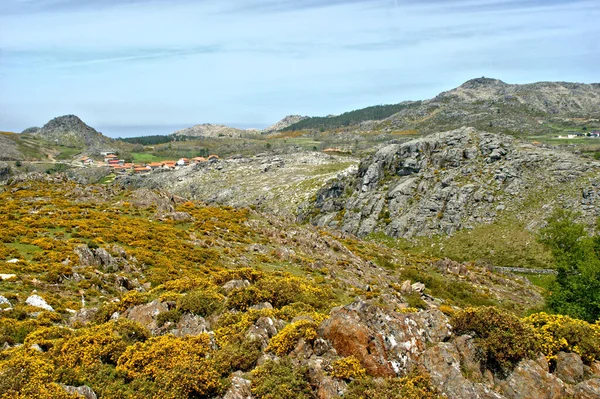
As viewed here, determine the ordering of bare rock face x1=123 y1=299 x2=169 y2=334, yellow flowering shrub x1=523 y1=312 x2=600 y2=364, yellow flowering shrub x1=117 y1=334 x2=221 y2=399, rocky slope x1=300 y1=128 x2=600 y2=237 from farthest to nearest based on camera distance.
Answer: rocky slope x1=300 y1=128 x2=600 y2=237 < bare rock face x1=123 y1=299 x2=169 y2=334 < yellow flowering shrub x1=523 y1=312 x2=600 y2=364 < yellow flowering shrub x1=117 y1=334 x2=221 y2=399

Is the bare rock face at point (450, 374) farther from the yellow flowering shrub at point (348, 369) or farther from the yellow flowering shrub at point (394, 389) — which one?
the yellow flowering shrub at point (348, 369)

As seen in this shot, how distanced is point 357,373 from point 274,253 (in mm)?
29875

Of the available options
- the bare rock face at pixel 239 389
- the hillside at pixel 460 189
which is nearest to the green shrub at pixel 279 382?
the bare rock face at pixel 239 389

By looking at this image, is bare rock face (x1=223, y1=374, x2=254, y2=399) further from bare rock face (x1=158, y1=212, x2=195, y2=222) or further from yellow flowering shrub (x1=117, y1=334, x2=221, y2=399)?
bare rock face (x1=158, y1=212, x2=195, y2=222)

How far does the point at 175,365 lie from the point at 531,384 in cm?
1210

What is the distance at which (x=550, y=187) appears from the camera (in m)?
86.8

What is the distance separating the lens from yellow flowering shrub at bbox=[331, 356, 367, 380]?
1176cm

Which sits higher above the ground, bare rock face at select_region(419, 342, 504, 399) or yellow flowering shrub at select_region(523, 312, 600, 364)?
yellow flowering shrub at select_region(523, 312, 600, 364)

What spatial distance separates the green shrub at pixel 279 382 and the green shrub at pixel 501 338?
256 inches

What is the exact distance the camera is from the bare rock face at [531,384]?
36.7 feet

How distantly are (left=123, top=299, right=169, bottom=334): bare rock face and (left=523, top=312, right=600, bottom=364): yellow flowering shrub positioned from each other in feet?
53.1

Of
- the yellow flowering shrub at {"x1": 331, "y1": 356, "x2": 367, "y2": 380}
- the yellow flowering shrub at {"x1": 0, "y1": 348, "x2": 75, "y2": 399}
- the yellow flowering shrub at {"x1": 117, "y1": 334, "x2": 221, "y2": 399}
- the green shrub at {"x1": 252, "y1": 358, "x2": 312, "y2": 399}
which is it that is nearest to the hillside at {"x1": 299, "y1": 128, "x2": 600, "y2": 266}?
the yellow flowering shrub at {"x1": 331, "y1": 356, "x2": 367, "y2": 380}

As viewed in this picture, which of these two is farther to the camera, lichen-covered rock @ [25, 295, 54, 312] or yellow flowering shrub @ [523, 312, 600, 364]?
lichen-covered rock @ [25, 295, 54, 312]

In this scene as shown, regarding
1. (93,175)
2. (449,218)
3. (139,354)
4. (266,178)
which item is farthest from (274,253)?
(93,175)
